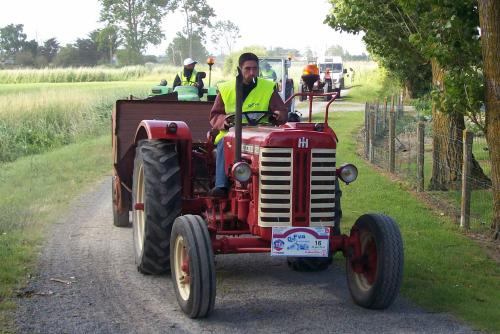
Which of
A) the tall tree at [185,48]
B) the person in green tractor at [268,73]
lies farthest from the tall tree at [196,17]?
the person in green tractor at [268,73]

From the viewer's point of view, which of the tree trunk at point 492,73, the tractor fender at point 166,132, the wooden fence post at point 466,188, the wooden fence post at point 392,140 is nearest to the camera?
the tractor fender at point 166,132

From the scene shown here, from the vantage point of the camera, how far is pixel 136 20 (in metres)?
84.0

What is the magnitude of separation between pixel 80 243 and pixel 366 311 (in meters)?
3.81

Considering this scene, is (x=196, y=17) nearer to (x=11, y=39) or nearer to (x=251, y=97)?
(x=11, y=39)

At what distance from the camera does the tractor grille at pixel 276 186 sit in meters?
6.27

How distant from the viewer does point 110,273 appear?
25.0ft

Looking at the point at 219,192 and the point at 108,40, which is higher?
the point at 108,40

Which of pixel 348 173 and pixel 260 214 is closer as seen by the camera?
pixel 260 214

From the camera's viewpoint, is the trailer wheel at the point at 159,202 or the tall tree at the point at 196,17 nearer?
the trailer wheel at the point at 159,202

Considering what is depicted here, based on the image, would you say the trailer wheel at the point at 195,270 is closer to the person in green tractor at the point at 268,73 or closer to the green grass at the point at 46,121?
the green grass at the point at 46,121

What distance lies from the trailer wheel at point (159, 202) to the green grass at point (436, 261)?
2.14 m

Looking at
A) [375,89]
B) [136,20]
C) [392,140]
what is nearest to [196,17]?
[136,20]

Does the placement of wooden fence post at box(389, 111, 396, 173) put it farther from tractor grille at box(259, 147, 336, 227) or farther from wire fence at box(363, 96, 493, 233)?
tractor grille at box(259, 147, 336, 227)

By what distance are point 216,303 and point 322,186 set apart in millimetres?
1309
